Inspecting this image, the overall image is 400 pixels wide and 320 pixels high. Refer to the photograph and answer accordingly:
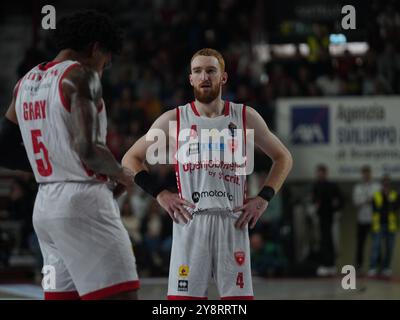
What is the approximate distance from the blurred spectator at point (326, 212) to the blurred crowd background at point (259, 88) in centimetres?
2

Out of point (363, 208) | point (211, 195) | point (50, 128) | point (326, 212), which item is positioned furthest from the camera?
point (363, 208)

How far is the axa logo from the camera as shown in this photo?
14.1 meters

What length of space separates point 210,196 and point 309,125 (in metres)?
8.86

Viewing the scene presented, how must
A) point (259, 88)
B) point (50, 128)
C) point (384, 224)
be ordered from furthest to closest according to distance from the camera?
point (259, 88), point (384, 224), point (50, 128)

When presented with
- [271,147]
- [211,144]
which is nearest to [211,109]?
[211,144]

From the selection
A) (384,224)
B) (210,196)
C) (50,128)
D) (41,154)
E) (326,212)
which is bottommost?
(384,224)

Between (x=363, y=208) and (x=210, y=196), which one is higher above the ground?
(x=210, y=196)

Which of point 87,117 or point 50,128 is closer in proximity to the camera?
point 87,117

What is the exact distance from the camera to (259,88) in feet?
48.2

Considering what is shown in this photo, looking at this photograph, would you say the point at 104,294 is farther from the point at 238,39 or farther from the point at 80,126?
the point at 238,39

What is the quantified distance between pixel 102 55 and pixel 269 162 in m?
9.12

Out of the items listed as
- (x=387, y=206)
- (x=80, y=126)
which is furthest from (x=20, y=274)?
(x=80, y=126)

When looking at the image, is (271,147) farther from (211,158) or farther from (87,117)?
(87,117)

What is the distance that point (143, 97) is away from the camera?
1457cm
